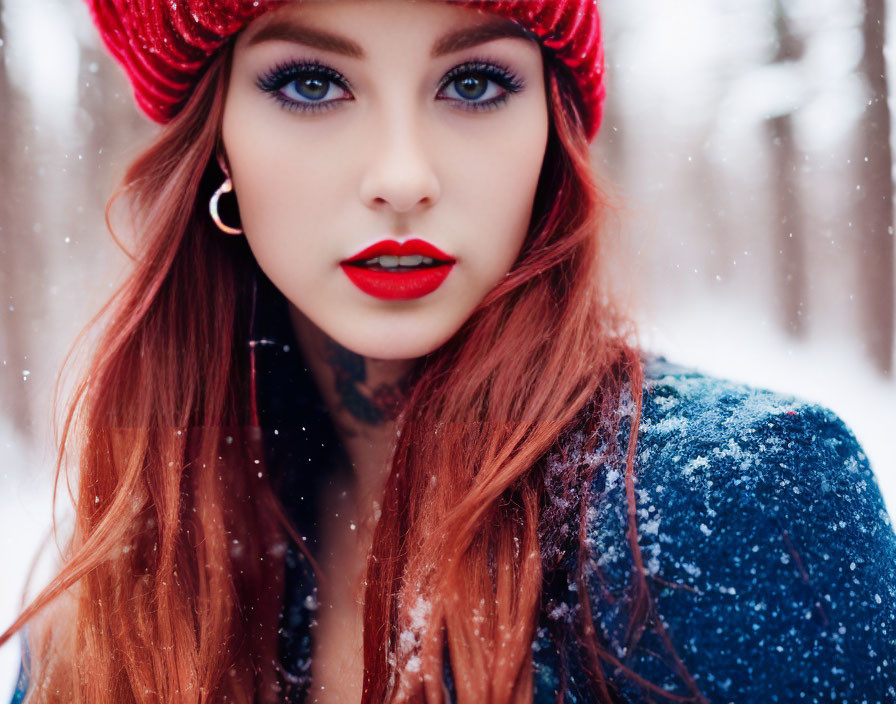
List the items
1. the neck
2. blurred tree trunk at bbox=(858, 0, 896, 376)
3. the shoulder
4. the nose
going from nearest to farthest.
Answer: the shoulder < the nose < blurred tree trunk at bbox=(858, 0, 896, 376) < the neck

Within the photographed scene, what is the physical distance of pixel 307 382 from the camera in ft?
3.10

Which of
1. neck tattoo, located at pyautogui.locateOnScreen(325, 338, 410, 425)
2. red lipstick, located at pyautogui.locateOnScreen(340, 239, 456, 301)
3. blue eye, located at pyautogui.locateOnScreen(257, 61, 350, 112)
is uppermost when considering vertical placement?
blue eye, located at pyautogui.locateOnScreen(257, 61, 350, 112)

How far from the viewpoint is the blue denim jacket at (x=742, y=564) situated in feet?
1.84

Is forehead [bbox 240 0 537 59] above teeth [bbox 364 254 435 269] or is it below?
above

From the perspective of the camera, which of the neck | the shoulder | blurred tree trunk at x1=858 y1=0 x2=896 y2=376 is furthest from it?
the neck

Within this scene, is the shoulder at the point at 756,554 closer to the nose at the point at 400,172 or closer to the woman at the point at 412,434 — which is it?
the woman at the point at 412,434

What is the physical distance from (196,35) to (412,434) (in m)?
0.49

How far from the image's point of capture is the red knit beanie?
701 mm

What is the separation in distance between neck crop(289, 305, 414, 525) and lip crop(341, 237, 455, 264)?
22 centimetres

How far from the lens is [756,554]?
0.58 m

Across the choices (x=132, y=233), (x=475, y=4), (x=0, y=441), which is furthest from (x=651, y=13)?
(x=0, y=441)

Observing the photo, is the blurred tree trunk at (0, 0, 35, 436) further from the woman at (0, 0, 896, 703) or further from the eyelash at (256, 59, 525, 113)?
the eyelash at (256, 59, 525, 113)

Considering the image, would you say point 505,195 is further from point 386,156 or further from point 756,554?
point 756,554

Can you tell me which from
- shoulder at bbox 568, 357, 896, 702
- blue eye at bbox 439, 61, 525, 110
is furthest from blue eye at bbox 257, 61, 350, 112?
shoulder at bbox 568, 357, 896, 702
